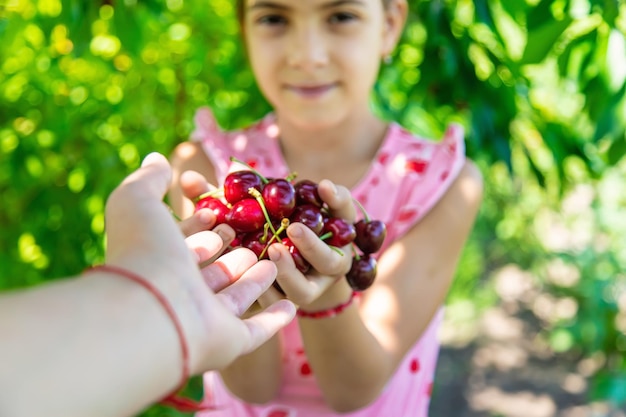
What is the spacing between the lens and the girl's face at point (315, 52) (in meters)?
1.22

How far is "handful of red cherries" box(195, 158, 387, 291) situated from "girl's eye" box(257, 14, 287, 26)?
0.36 m

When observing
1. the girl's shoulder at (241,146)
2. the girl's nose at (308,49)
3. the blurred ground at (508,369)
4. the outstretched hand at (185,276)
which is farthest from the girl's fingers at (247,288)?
the blurred ground at (508,369)

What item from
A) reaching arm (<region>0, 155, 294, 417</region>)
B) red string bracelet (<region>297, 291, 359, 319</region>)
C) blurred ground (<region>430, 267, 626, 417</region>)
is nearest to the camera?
reaching arm (<region>0, 155, 294, 417</region>)

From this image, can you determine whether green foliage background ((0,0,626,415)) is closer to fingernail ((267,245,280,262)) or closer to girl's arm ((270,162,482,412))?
girl's arm ((270,162,482,412))

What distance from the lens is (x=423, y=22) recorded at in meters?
1.59

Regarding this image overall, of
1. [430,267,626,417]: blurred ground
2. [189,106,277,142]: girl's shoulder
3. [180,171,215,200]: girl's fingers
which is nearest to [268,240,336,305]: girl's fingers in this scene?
[180,171,215,200]: girl's fingers

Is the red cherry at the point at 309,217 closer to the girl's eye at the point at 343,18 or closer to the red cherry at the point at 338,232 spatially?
the red cherry at the point at 338,232

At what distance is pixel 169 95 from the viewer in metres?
2.05

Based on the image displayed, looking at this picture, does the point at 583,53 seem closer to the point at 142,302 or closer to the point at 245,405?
the point at 245,405

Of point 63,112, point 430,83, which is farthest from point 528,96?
point 63,112

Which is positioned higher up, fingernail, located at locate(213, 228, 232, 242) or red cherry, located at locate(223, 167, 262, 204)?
red cherry, located at locate(223, 167, 262, 204)

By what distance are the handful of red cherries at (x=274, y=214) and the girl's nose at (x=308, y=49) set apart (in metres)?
0.28

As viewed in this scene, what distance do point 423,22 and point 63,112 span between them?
0.89 m

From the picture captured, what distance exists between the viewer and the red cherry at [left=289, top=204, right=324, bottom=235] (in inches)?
37.1
